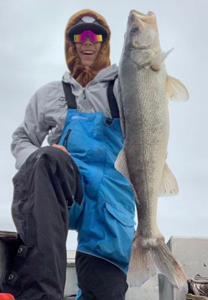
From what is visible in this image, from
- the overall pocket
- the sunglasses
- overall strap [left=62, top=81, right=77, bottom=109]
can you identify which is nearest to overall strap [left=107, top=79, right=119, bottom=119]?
overall strap [left=62, top=81, right=77, bottom=109]

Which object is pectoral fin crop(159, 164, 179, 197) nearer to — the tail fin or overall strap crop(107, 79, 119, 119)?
the tail fin

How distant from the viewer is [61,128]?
3826mm

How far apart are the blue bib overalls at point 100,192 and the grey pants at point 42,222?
1.57 ft

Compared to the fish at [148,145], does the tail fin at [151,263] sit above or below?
below

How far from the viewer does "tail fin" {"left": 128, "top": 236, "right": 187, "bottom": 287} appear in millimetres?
3068

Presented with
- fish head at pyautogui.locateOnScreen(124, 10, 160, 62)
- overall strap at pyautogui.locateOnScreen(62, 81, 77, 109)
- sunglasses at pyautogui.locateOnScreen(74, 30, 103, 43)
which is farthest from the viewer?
sunglasses at pyautogui.locateOnScreen(74, 30, 103, 43)

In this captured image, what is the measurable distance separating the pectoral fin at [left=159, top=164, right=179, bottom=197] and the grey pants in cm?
77

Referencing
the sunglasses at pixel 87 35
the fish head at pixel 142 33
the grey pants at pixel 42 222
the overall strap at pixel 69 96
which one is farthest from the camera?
the sunglasses at pixel 87 35

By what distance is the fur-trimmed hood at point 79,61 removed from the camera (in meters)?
4.36

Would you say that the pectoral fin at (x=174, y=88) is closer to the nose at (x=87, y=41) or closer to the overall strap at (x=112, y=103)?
the overall strap at (x=112, y=103)

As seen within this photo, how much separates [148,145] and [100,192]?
0.59 meters

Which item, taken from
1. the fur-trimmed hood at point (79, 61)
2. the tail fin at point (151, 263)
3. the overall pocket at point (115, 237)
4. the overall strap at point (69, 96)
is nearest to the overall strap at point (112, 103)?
the overall strap at point (69, 96)

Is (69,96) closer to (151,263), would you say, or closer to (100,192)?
(100,192)

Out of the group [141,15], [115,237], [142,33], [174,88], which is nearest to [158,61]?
[174,88]
